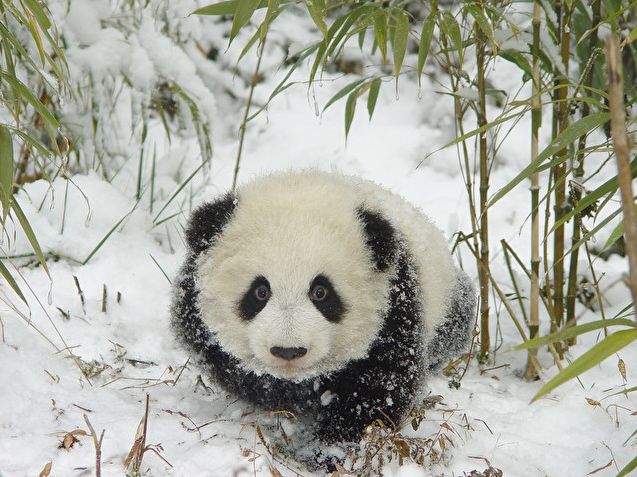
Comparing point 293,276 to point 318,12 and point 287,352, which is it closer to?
point 287,352

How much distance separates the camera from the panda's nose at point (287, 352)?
1828 mm

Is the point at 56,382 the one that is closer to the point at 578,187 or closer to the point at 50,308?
the point at 50,308

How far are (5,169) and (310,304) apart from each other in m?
1.05

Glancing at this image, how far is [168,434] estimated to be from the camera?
1.99 meters

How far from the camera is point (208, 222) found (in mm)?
2162

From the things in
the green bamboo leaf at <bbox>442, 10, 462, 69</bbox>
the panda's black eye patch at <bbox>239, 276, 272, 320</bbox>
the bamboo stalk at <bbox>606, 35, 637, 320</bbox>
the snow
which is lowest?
the snow

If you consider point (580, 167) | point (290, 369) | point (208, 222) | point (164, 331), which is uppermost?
point (580, 167)

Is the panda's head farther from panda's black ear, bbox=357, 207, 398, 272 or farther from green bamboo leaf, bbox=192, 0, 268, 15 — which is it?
green bamboo leaf, bbox=192, 0, 268, 15

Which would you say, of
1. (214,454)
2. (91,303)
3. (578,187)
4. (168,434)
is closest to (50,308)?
(91,303)

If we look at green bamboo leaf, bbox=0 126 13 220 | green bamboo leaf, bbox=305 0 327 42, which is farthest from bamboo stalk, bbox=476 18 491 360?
green bamboo leaf, bbox=0 126 13 220

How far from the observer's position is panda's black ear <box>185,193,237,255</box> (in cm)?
216

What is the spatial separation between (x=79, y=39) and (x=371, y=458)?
2.91 meters

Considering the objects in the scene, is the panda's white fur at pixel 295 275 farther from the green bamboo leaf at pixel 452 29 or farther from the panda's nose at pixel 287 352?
the green bamboo leaf at pixel 452 29

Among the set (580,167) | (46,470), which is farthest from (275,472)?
(580,167)
